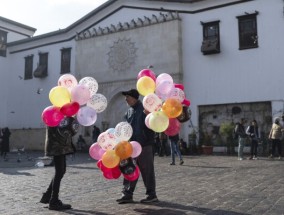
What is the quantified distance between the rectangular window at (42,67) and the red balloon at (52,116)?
22.1m

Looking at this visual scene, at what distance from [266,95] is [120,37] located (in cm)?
999

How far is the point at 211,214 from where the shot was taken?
5082mm

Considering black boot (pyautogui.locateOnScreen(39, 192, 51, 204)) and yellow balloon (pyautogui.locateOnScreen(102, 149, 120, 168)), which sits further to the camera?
black boot (pyautogui.locateOnScreen(39, 192, 51, 204))

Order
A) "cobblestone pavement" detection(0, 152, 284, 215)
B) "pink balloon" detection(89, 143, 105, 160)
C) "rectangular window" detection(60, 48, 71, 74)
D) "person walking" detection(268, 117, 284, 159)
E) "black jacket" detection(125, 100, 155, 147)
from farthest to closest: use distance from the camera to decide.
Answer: "rectangular window" detection(60, 48, 71, 74) < "person walking" detection(268, 117, 284, 159) < "black jacket" detection(125, 100, 155, 147) < "pink balloon" detection(89, 143, 105, 160) < "cobblestone pavement" detection(0, 152, 284, 215)

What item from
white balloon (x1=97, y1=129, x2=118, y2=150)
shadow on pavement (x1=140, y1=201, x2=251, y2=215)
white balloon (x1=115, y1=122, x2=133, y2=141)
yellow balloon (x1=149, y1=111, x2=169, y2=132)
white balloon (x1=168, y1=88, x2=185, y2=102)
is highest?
white balloon (x1=168, y1=88, x2=185, y2=102)

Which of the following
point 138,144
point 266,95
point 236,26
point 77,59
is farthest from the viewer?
point 77,59

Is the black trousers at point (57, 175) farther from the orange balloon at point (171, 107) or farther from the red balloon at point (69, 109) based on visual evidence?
the orange balloon at point (171, 107)

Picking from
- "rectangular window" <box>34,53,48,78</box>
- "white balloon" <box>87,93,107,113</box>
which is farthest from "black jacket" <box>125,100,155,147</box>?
"rectangular window" <box>34,53,48,78</box>

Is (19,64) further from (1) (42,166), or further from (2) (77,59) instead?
(1) (42,166)

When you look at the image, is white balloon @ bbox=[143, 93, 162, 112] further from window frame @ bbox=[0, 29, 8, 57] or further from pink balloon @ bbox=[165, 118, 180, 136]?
window frame @ bbox=[0, 29, 8, 57]

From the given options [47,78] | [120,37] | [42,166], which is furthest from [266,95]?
[47,78]

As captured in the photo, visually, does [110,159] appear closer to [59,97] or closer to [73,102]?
[73,102]

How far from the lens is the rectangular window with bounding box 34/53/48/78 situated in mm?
26922

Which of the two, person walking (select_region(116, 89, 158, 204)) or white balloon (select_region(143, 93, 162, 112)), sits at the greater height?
white balloon (select_region(143, 93, 162, 112))
